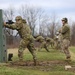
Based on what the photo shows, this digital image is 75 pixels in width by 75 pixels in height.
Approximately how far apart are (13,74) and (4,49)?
21.3 feet

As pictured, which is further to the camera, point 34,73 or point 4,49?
point 4,49

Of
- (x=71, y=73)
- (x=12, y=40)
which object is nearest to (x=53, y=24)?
(x=12, y=40)

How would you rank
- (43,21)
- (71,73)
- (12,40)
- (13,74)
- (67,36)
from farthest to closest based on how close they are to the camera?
1. (43,21)
2. (12,40)
3. (67,36)
4. (71,73)
5. (13,74)

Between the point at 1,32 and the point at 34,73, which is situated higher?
the point at 1,32

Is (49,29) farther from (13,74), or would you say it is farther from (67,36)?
(13,74)

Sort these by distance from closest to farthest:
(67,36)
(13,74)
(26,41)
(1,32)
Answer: (13,74), (26,41), (1,32), (67,36)

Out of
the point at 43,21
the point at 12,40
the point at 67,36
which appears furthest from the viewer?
the point at 43,21

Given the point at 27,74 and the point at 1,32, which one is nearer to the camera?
the point at 27,74

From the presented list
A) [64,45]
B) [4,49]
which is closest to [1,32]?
[4,49]

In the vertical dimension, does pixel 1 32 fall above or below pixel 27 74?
above

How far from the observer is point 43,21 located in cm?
8856

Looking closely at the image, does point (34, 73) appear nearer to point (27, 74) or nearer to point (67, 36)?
point (27, 74)

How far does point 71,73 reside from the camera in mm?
12992

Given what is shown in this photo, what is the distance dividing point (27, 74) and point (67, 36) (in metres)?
7.93
